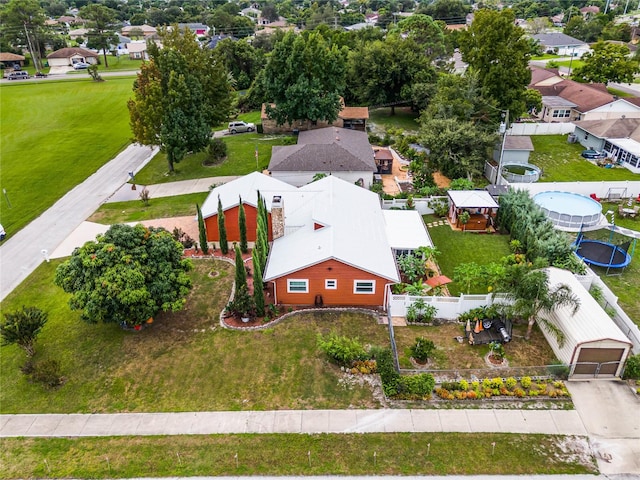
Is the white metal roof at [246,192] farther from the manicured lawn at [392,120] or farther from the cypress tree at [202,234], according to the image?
the manicured lawn at [392,120]

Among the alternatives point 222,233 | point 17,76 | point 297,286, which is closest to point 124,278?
point 297,286

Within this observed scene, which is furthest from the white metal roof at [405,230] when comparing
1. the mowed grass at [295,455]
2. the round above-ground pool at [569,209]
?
the mowed grass at [295,455]

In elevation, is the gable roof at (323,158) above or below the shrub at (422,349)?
above

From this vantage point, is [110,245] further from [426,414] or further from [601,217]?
[601,217]

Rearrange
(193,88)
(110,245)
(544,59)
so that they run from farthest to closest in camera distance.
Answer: (544,59), (193,88), (110,245)

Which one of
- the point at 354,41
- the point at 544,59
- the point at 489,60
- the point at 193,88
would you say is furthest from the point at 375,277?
the point at 544,59

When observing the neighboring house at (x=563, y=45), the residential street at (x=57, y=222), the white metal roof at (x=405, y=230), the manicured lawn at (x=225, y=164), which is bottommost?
the residential street at (x=57, y=222)

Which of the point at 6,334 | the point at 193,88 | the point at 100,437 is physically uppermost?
the point at 193,88
